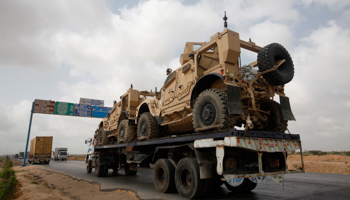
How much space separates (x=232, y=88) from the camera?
516 centimetres

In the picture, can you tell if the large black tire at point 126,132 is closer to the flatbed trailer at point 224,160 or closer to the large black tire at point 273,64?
the flatbed trailer at point 224,160

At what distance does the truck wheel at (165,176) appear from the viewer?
255 inches

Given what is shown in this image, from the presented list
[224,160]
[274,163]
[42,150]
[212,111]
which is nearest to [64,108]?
[42,150]

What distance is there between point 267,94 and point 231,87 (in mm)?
1206

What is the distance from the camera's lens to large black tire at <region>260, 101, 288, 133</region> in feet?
20.3

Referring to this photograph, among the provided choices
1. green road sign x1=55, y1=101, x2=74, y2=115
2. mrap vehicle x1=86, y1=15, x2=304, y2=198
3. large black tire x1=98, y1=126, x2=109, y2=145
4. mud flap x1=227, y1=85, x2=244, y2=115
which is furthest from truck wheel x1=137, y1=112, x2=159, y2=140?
green road sign x1=55, y1=101, x2=74, y2=115

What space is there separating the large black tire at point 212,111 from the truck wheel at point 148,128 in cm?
302

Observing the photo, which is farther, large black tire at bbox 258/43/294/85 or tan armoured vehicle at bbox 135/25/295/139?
large black tire at bbox 258/43/294/85

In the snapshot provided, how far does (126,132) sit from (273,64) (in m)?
6.73

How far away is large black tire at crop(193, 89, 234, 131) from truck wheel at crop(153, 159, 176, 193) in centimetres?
171

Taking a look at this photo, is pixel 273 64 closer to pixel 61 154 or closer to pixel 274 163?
pixel 274 163

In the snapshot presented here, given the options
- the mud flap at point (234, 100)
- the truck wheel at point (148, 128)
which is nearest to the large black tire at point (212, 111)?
the mud flap at point (234, 100)

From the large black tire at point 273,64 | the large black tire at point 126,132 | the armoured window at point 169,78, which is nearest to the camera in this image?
the large black tire at point 273,64

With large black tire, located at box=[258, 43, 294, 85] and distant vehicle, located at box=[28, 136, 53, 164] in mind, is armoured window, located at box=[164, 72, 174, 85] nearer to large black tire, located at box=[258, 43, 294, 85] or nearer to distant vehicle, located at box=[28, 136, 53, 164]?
large black tire, located at box=[258, 43, 294, 85]
